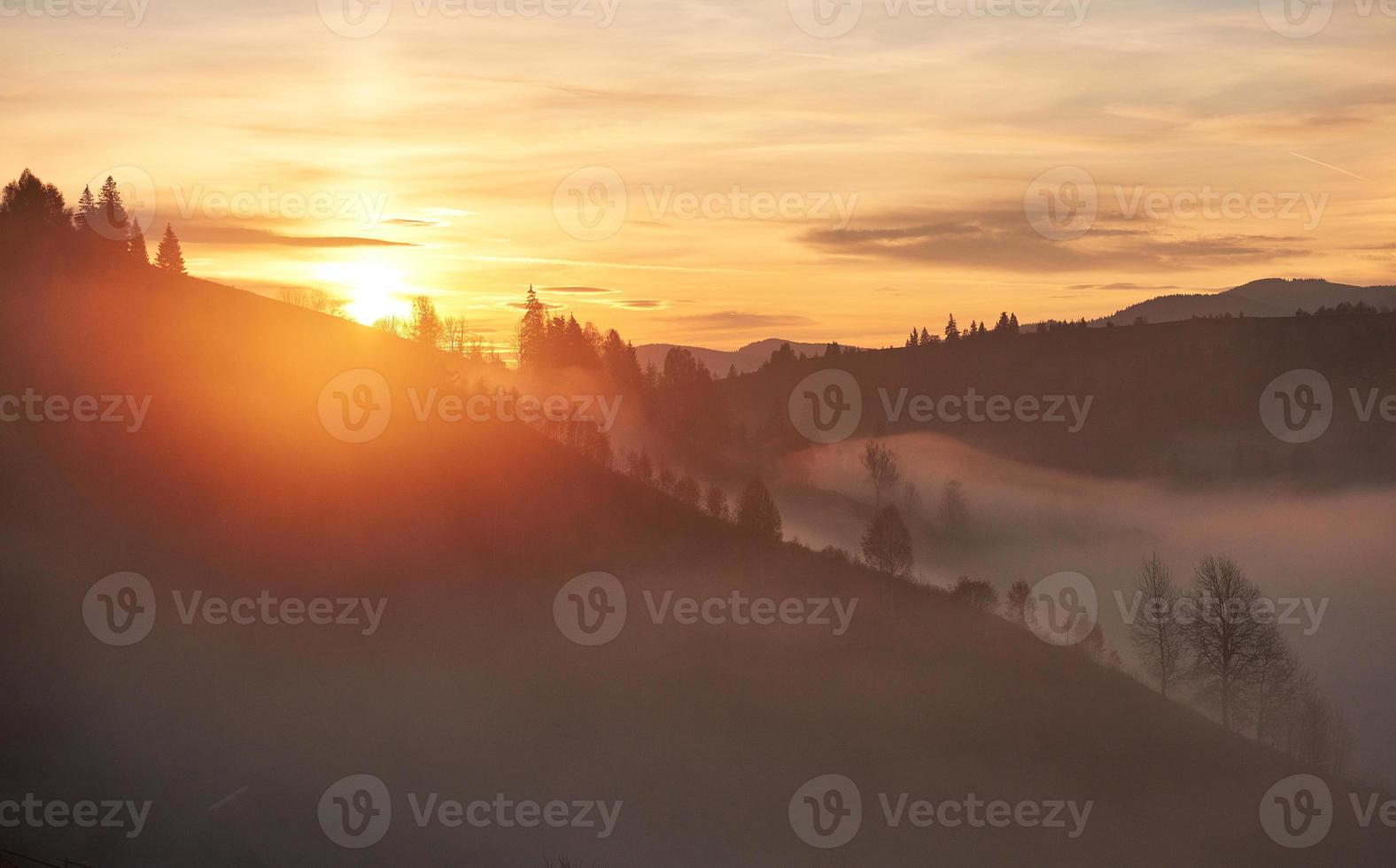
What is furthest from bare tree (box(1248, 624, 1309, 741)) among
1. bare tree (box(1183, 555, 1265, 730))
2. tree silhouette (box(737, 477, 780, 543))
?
tree silhouette (box(737, 477, 780, 543))

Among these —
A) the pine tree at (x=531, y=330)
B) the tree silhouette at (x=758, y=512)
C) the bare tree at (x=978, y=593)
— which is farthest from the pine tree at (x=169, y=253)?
the bare tree at (x=978, y=593)

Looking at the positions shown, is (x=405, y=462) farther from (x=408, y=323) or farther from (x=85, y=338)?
(x=408, y=323)

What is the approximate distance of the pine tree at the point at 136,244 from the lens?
364ft

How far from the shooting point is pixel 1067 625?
16625cm

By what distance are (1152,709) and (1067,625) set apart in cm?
8772

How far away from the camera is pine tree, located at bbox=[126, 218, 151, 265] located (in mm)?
110875

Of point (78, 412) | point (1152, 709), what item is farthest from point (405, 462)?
point (1152, 709)

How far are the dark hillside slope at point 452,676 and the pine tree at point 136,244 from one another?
1138cm

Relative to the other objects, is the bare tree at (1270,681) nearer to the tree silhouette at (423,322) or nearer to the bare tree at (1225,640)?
the bare tree at (1225,640)

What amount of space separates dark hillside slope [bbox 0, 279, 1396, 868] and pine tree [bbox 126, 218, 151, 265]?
11380mm

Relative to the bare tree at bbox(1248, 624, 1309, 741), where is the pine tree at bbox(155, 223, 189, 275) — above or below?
above

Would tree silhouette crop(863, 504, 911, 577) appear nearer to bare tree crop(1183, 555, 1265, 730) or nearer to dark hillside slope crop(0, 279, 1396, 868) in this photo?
dark hillside slope crop(0, 279, 1396, 868)

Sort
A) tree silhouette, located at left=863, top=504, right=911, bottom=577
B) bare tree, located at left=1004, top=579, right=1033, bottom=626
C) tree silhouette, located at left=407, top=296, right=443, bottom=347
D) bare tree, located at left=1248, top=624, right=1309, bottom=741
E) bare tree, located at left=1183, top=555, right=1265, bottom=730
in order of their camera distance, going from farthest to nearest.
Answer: tree silhouette, located at left=407, top=296, right=443, bottom=347
bare tree, located at left=1004, top=579, right=1033, bottom=626
tree silhouette, located at left=863, top=504, right=911, bottom=577
bare tree, located at left=1248, top=624, right=1309, bottom=741
bare tree, located at left=1183, top=555, right=1265, bottom=730

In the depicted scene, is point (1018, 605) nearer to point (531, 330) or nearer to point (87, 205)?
point (531, 330)
